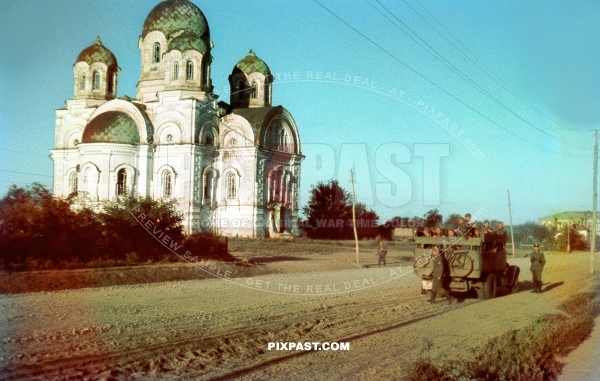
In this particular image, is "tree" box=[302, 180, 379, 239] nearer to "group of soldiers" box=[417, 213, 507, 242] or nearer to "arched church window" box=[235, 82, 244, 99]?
"arched church window" box=[235, 82, 244, 99]

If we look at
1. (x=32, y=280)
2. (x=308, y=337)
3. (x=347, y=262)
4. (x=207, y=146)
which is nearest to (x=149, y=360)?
(x=308, y=337)

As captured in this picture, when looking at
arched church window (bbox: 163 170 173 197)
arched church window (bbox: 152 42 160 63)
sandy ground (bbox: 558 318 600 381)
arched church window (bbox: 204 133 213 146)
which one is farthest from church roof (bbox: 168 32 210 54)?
sandy ground (bbox: 558 318 600 381)

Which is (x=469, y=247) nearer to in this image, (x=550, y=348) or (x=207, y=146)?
(x=550, y=348)

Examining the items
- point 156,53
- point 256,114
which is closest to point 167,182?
point 256,114

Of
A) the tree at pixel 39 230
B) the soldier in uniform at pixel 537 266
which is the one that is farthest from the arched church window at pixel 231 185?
the soldier in uniform at pixel 537 266

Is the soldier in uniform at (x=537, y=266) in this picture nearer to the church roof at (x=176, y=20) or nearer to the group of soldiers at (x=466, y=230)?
the group of soldiers at (x=466, y=230)

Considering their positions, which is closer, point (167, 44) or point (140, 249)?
point (140, 249)

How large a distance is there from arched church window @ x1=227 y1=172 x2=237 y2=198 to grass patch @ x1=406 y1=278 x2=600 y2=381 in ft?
97.6

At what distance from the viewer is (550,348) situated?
9.35 meters

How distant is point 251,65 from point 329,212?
463 inches

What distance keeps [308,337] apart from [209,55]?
33.6 metres

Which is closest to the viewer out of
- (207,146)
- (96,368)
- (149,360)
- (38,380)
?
(38,380)

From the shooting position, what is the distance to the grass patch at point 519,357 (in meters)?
7.24

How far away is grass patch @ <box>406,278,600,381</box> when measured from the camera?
7.24m
